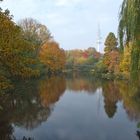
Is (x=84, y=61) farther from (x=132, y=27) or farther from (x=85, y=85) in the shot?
(x=132, y=27)

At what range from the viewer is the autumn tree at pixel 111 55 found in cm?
6888

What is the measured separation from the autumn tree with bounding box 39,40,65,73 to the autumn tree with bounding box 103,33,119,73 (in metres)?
11.6

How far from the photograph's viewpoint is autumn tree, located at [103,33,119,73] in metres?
68.9

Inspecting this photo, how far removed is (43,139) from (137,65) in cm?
819

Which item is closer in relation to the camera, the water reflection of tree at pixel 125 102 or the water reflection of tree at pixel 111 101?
the water reflection of tree at pixel 125 102

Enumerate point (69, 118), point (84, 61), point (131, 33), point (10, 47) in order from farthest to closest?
point (84, 61) → point (69, 118) → point (10, 47) → point (131, 33)

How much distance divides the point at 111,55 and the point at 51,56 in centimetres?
1427

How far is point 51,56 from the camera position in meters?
78.3

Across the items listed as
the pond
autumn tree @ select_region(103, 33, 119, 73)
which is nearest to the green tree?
the pond

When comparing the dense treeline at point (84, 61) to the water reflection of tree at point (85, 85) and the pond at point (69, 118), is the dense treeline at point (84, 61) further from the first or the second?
the pond at point (69, 118)

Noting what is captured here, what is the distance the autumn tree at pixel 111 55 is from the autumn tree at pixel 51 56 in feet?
38.1

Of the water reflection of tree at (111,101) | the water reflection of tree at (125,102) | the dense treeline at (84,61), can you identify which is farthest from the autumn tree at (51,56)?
the dense treeline at (84,61)

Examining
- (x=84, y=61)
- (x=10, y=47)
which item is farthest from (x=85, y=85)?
(x=84, y=61)

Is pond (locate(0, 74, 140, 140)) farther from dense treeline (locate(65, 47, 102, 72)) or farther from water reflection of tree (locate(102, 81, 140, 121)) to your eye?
dense treeline (locate(65, 47, 102, 72))
